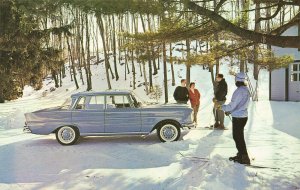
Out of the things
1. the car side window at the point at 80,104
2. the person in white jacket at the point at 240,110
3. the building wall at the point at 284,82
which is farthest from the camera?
the building wall at the point at 284,82

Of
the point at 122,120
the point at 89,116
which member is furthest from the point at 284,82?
the point at 89,116

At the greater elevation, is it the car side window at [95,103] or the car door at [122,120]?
the car side window at [95,103]

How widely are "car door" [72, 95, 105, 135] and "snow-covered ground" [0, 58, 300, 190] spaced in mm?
449

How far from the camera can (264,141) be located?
37.0 ft

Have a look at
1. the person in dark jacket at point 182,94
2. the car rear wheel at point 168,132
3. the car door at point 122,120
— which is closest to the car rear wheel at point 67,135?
the car door at point 122,120

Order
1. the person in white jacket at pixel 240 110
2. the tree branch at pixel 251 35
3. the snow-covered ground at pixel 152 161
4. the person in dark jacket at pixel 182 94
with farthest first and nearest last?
the person in dark jacket at pixel 182 94 → the person in white jacket at pixel 240 110 → the tree branch at pixel 251 35 → the snow-covered ground at pixel 152 161

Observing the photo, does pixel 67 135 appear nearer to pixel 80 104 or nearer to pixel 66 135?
pixel 66 135

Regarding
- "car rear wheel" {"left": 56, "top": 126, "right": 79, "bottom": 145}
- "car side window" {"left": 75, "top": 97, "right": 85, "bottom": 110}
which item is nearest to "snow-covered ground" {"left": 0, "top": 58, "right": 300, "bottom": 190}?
"car rear wheel" {"left": 56, "top": 126, "right": 79, "bottom": 145}

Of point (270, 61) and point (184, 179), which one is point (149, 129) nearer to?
point (184, 179)

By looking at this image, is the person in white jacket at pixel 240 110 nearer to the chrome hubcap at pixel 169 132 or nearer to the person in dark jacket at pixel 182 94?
the chrome hubcap at pixel 169 132

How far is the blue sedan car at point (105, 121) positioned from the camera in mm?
11273

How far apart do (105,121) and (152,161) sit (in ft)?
8.99

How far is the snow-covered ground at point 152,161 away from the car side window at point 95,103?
1.02m

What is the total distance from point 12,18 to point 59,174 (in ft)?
54.8
